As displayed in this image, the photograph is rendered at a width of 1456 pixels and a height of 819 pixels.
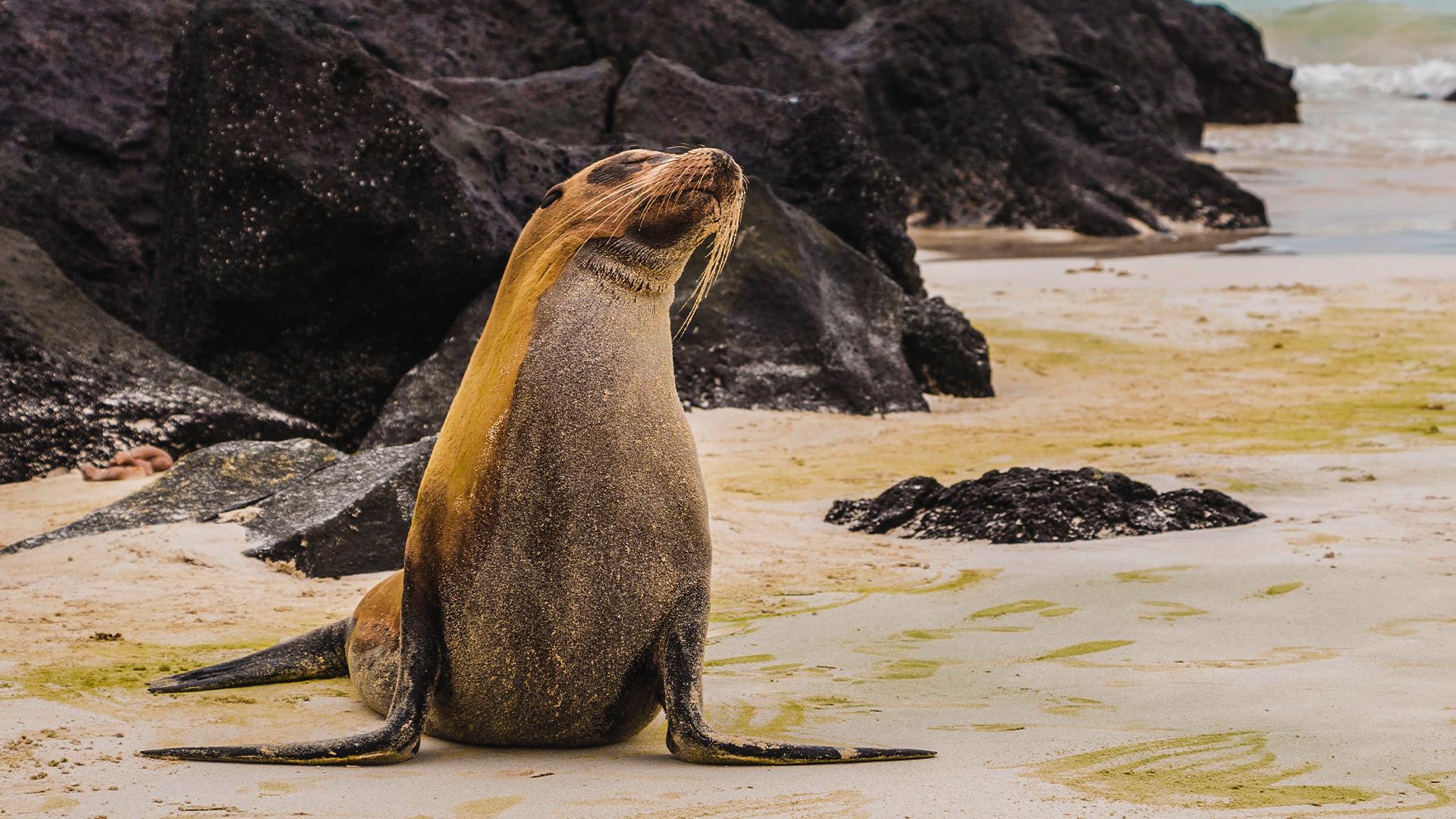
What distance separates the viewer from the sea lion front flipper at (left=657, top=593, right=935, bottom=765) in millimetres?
3307

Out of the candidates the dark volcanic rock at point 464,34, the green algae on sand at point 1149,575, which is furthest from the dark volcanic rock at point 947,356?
the dark volcanic rock at point 464,34

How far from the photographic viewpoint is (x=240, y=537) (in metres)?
5.75

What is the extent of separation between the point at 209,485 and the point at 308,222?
8.75 ft

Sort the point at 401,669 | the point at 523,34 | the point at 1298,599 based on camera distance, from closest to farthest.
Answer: the point at 401,669 < the point at 1298,599 < the point at 523,34

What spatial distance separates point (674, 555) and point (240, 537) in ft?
8.79

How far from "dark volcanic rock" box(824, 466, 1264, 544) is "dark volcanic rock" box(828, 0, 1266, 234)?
14849 millimetres

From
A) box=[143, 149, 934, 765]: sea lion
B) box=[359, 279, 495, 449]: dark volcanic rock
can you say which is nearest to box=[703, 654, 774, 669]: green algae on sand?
box=[143, 149, 934, 765]: sea lion

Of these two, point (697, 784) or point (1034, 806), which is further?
point (697, 784)

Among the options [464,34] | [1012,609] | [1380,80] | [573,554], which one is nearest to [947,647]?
[1012,609]

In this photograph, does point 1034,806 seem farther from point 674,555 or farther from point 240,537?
point 240,537

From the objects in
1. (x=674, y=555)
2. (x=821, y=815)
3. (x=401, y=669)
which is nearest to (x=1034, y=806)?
(x=821, y=815)

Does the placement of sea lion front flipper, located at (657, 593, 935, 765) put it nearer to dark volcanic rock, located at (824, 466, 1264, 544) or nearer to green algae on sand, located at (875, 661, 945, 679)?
green algae on sand, located at (875, 661, 945, 679)

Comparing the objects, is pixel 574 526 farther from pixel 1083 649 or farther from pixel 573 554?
pixel 1083 649

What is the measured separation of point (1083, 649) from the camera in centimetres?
441
